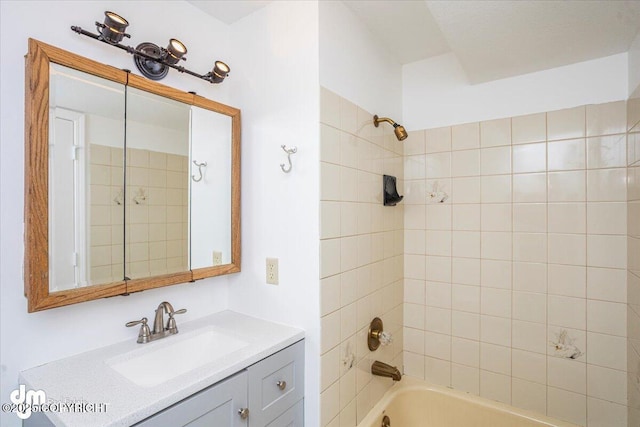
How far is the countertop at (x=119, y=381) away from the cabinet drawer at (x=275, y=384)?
0.04 m

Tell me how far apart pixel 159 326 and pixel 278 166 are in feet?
2.75

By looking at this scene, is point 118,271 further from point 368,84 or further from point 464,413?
point 464,413

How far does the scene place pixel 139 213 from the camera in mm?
1256

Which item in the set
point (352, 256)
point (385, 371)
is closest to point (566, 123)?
point (352, 256)

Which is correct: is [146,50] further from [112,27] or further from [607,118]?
[607,118]

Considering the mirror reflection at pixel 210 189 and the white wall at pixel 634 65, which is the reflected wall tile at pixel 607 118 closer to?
the white wall at pixel 634 65

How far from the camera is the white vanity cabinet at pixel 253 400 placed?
2.95 ft

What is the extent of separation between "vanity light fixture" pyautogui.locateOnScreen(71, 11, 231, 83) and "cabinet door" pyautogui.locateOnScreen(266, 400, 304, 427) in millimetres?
1476

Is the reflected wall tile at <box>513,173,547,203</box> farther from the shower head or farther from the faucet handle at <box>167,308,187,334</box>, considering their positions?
the faucet handle at <box>167,308,187,334</box>

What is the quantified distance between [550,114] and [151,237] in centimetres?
205

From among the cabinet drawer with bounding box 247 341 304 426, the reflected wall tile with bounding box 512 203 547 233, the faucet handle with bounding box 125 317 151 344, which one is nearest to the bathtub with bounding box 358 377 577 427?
the cabinet drawer with bounding box 247 341 304 426

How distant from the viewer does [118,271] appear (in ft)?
3.82

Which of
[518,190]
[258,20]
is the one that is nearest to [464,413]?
[518,190]

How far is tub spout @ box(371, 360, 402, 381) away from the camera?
1.61 m
